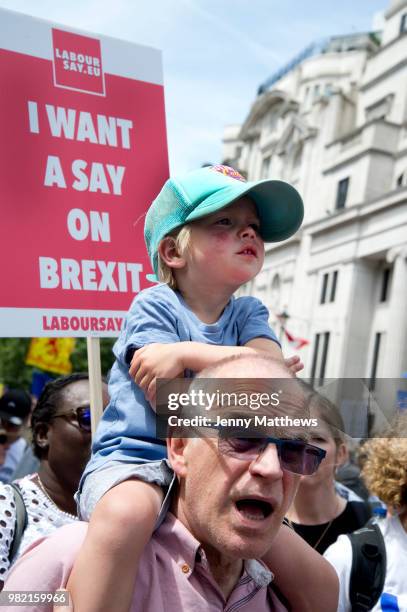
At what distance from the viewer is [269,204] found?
199cm

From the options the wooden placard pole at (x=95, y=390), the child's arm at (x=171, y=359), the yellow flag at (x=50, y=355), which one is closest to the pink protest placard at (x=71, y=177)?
the wooden placard pole at (x=95, y=390)

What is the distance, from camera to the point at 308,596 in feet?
5.58

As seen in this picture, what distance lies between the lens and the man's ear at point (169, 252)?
77.5 inches

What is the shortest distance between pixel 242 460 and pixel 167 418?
17 cm

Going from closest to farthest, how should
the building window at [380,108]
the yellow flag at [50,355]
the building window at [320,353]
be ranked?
the yellow flag at [50,355] < the building window at [320,353] < the building window at [380,108]

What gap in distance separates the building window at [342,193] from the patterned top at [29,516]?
3325 cm

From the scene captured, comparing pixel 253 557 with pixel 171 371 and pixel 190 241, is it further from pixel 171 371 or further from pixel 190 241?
pixel 190 241

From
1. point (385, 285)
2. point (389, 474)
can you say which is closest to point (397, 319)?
point (385, 285)

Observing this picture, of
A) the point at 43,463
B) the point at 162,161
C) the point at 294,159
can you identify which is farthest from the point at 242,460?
the point at 294,159

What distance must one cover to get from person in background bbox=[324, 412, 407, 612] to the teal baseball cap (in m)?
0.88

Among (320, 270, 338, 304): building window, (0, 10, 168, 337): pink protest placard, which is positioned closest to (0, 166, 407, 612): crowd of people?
(0, 10, 168, 337): pink protest placard

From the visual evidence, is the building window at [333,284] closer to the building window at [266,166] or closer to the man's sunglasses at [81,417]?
the building window at [266,166]

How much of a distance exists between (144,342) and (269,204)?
1.72ft

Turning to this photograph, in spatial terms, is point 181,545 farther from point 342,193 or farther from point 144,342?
point 342,193
